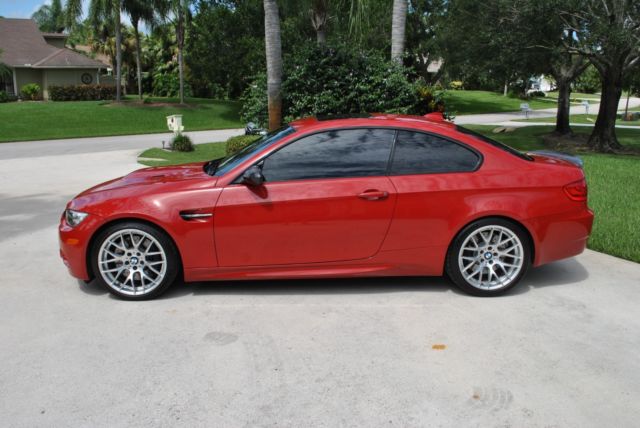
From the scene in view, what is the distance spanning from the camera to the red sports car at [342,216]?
4.59 meters

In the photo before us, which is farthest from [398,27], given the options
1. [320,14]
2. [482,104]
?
[482,104]

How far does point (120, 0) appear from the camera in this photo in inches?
1293

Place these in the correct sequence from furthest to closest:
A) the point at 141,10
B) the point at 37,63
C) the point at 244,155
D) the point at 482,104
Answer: the point at 482,104 < the point at 37,63 < the point at 141,10 < the point at 244,155

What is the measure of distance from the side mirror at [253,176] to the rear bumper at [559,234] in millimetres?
2277

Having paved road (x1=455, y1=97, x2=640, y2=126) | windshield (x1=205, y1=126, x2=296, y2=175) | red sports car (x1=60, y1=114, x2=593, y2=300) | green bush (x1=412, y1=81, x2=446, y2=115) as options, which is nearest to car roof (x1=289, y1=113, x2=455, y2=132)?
red sports car (x1=60, y1=114, x2=593, y2=300)

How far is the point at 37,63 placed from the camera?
134 ft

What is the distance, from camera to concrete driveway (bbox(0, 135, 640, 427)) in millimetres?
3166

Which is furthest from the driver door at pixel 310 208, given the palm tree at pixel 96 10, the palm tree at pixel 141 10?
the palm tree at pixel 141 10

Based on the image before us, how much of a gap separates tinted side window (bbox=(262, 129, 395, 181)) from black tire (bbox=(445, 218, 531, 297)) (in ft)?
2.86

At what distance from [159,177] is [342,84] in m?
7.32

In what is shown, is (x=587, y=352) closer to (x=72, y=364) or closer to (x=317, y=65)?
(x=72, y=364)

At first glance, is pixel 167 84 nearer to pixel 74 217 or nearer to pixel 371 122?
pixel 74 217

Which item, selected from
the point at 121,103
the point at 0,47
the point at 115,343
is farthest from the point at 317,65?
the point at 0,47

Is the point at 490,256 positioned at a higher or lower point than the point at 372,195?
lower
